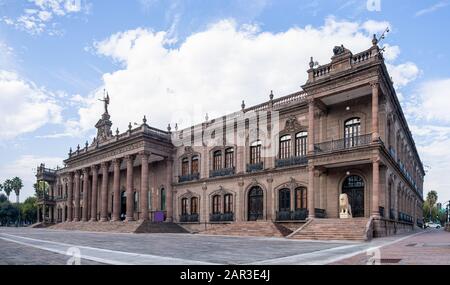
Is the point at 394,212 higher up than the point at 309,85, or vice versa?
the point at 309,85

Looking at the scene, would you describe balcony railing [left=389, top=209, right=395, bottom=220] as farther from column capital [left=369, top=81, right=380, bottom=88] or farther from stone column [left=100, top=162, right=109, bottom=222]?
stone column [left=100, top=162, right=109, bottom=222]

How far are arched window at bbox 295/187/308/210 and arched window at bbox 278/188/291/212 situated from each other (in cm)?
82

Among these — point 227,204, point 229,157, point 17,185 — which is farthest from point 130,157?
point 17,185

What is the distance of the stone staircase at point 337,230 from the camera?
21.4m

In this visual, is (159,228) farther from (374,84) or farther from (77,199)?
(374,84)

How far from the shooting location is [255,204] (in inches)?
1355

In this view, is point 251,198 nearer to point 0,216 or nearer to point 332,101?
point 332,101

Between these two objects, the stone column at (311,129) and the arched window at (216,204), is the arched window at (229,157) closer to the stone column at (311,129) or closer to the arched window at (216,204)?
the arched window at (216,204)

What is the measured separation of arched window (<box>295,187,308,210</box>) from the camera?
3025cm

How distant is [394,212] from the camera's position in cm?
2909
